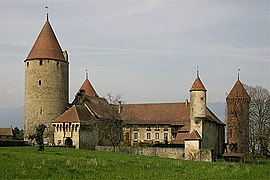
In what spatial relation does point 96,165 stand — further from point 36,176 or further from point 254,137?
point 254,137

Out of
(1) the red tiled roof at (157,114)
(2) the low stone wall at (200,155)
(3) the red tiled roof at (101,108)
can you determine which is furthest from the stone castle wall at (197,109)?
(3) the red tiled roof at (101,108)

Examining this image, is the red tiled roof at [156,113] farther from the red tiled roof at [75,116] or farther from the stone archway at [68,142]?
the stone archway at [68,142]

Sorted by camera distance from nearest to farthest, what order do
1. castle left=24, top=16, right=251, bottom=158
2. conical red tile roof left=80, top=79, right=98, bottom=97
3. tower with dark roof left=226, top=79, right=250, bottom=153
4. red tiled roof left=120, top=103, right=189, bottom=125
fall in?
tower with dark roof left=226, top=79, right=250, bottom=153 → castle left=24, top=16, right=251, bottom=158 → red tiled roof left=120, top=103, right=189, bottom=125 → conical red tile roof left=80, top=79, right=98, bottom=97

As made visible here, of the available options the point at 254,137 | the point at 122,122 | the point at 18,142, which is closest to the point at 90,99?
the point at 122,122

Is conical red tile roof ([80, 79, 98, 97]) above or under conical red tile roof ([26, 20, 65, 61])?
under

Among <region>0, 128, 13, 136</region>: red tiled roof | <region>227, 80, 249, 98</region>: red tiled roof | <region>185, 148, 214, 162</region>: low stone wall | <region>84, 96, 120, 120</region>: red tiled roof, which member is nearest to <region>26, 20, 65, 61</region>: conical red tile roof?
<region>84, 96, 120, 120</region>: red tiled roof

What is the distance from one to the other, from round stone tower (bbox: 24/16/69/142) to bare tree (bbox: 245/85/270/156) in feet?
88.4

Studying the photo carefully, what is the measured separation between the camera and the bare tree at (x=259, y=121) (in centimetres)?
6059

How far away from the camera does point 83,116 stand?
67.2m

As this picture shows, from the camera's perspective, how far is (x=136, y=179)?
22391 millimetres

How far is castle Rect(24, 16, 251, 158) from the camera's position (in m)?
64.4

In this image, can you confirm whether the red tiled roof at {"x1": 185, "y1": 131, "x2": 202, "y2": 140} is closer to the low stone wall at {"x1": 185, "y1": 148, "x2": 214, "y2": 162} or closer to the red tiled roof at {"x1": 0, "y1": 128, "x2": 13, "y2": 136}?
the low stone wall at {"x1": 185, "y1": 148, "x2": 214, "y2": 162}

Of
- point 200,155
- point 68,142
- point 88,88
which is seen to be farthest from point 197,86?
point 88,88

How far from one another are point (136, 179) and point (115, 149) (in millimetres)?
38423
